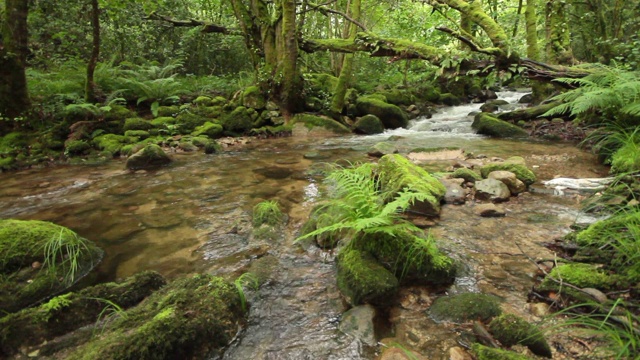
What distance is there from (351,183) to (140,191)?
400 centimetres

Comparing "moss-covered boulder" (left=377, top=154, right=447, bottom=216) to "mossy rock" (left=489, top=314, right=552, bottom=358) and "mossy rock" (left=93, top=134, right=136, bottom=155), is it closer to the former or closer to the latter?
"mossy rock" (left=489, top=314, right=552, bottom=358)

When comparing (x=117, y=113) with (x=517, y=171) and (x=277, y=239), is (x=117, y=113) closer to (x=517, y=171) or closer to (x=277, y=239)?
(x=277, y=239)

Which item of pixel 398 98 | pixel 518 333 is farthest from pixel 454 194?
pixel 398 98

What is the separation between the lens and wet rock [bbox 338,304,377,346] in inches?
84.0

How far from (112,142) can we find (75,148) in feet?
2.57

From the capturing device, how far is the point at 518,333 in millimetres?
1914

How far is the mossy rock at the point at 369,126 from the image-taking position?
10.8 metres

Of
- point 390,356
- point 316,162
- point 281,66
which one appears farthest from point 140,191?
point 281,66

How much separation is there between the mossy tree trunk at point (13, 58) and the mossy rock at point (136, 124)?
2224mm

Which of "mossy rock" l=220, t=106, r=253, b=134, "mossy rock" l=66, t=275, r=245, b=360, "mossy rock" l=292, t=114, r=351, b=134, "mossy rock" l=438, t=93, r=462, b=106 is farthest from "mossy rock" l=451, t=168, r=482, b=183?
"mossy rock" l=438, t=93, r=462, b=106

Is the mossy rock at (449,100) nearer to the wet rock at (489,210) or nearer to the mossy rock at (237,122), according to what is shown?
the mossy rock at (237,122)

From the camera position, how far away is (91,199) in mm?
5191

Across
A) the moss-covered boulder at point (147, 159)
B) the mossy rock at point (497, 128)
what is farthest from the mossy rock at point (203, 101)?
the mossy rock at point (497, 128)

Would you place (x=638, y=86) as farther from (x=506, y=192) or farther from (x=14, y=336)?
(x=14, y=336)
